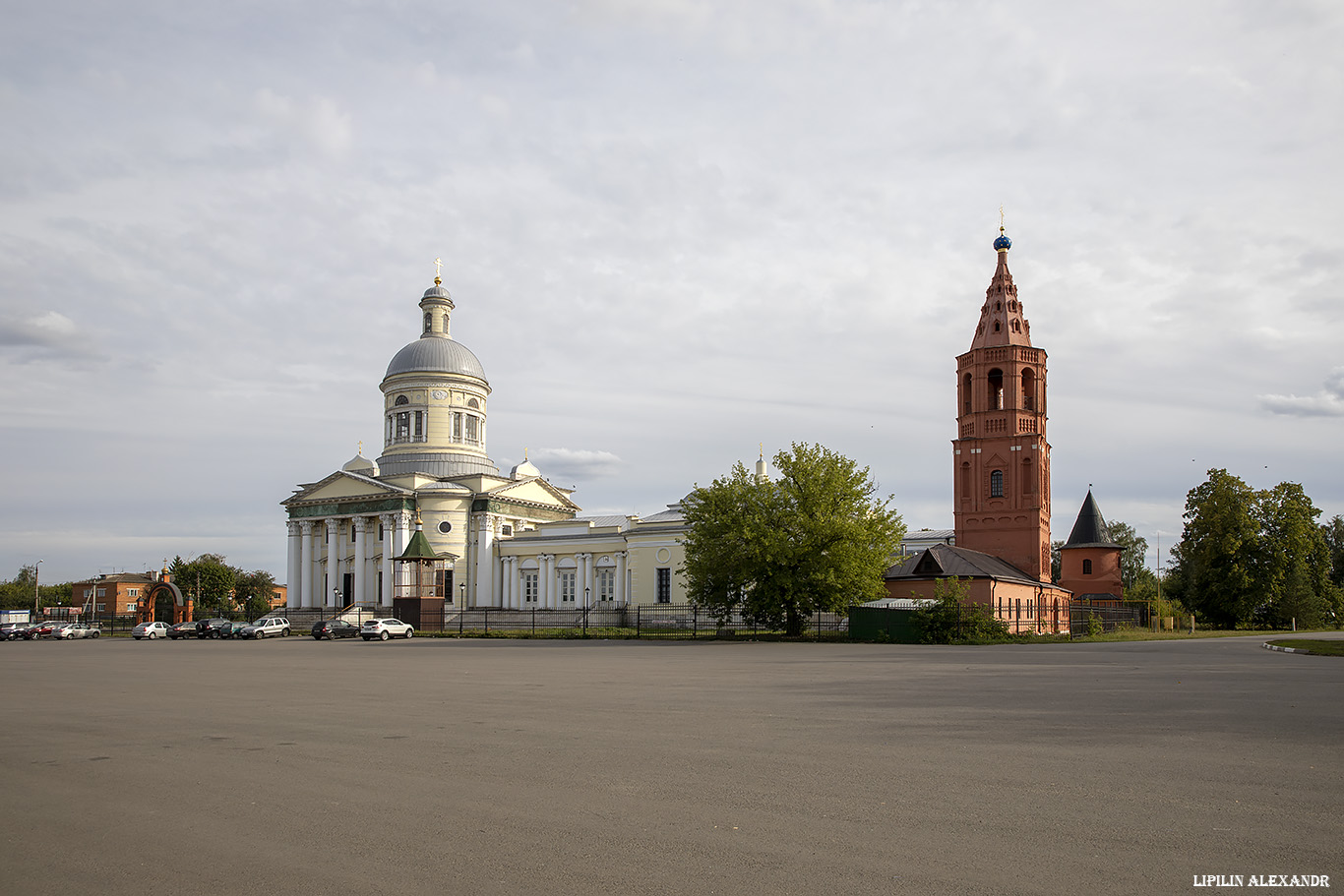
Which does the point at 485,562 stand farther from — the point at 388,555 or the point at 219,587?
the point at 219,587

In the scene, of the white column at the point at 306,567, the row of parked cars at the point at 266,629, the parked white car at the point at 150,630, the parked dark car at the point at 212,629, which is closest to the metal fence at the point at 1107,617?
the row of parked cars at the point at 266,629

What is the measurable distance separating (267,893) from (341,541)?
238 feet

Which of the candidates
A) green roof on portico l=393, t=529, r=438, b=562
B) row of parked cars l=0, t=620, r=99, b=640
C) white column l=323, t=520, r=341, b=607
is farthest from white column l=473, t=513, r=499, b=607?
row of parked cars l=0, t=620, r=99, b=640

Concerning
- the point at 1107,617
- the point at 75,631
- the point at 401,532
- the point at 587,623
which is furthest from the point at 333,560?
the point at 1107,617

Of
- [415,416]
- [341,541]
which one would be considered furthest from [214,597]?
[415,416]

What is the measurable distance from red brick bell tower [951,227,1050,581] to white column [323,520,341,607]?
44.0 m

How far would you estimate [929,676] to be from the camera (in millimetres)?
19516

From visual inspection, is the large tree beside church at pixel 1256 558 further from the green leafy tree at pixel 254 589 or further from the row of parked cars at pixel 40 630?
the green leafy tree at pixel 254 589

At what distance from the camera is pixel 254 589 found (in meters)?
104

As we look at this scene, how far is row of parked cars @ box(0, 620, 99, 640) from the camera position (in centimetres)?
5403

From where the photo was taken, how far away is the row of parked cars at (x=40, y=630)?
54.0m

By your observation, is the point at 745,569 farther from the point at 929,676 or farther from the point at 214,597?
the point at 214,597

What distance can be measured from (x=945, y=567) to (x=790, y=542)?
11.1 meters

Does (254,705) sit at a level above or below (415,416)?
below
